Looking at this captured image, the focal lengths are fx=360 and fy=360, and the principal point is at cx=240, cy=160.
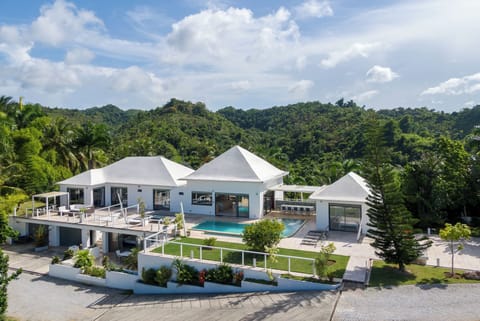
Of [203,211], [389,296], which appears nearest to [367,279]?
[389,296]

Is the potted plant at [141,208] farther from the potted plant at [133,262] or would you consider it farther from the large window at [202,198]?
the large window at [202,198]

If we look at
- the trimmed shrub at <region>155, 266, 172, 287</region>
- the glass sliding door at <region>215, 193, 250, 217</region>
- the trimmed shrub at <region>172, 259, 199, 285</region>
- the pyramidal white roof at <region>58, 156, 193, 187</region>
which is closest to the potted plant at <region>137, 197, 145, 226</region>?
the pyramidal white roof at <region>58, 156, 193, 187</region>

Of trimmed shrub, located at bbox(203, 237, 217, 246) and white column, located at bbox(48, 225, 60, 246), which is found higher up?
trimmed shrub, located at bbox(203, 237, 217, 246)

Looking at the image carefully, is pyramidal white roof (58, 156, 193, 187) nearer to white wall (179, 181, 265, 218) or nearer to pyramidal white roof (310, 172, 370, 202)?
white wall (179, 181, 265, 218)

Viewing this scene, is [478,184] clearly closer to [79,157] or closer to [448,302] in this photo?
[448,302]

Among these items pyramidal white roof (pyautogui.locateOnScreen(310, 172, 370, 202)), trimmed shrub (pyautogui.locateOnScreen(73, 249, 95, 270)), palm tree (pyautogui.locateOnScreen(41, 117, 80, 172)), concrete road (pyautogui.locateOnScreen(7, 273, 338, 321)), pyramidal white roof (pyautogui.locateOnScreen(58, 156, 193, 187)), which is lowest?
concrete road (pyautogui.locateOnScreen(7, 273, 338, 321))

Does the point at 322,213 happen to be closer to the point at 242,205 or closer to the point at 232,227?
the point at 232,227

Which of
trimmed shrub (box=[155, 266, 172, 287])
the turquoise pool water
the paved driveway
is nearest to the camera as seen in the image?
the paved driveway

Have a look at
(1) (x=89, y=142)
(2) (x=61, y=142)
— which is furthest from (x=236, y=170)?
(2) (x=61, y=142)
